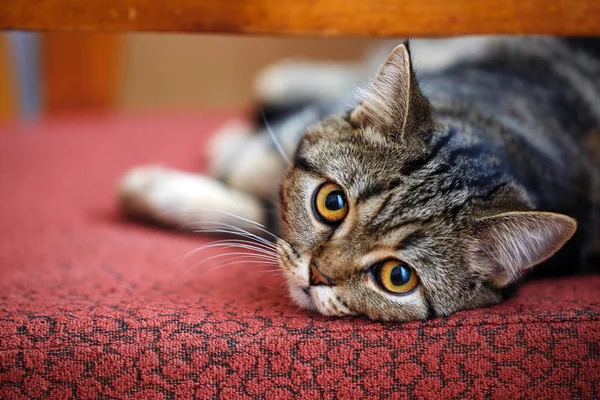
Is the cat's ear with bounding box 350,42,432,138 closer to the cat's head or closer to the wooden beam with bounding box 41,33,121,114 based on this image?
the cat's head

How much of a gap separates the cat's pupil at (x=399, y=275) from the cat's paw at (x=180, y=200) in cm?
52

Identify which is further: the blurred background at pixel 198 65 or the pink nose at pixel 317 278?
the blurred background at pixel 198 65

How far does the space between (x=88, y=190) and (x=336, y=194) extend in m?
0.98

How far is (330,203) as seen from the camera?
3.40 ft

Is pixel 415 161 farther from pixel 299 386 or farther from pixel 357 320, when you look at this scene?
pixel 299 386

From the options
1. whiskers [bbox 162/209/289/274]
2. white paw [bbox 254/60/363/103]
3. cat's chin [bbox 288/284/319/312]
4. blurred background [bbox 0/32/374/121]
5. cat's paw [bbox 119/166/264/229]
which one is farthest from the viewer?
blurred background [bbox 0/32/374/121]

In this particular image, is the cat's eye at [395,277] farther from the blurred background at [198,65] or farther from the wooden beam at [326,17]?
the blurred background at [198,65]

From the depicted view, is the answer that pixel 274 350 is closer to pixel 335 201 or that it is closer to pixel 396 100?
pixel 335 201

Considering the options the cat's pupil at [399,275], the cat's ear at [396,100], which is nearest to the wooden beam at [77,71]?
the cat's ear at [396,100]

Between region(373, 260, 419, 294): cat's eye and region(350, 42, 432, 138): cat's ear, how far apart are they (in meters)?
0.24

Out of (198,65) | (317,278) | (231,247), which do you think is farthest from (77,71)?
(317,278)

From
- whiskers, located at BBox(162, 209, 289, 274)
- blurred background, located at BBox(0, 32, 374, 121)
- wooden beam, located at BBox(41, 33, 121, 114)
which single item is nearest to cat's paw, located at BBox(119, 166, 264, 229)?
whiskers, located at BBox(162, 209, 289, 274)

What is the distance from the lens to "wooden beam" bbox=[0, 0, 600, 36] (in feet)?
3.12

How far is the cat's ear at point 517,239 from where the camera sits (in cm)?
93
